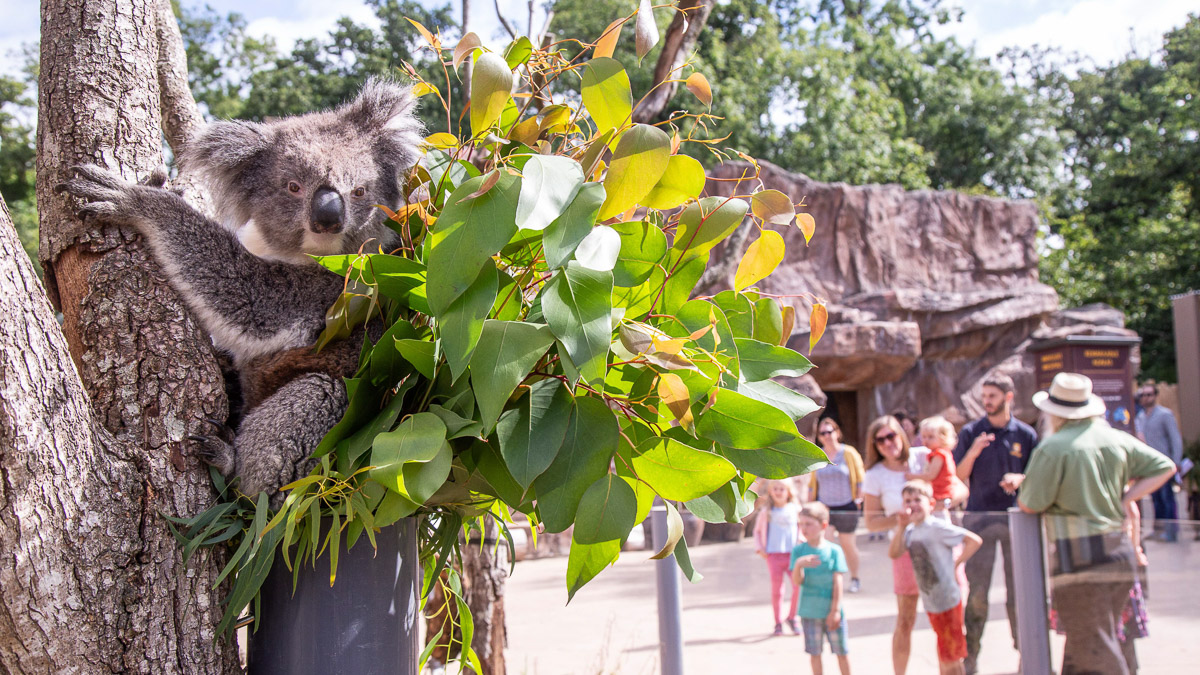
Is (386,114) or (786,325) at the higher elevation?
(386,114)

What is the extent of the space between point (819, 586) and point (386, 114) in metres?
3.67

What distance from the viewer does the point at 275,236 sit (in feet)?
6.66

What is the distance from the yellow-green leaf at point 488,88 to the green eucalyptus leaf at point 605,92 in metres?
0.12

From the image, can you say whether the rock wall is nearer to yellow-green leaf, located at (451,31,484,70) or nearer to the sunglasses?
the sunglasses

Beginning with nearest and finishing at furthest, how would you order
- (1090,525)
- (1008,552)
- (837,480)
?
(1090,525), (1008,552), (837,480)

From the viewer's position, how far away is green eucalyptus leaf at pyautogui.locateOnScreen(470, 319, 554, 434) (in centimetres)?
108

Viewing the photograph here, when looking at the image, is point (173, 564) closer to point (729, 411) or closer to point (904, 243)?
point (729, 411)

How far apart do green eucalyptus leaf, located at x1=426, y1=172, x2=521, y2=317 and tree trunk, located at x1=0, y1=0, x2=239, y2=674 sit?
1.94 feet

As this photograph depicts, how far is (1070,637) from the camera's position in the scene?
417cm

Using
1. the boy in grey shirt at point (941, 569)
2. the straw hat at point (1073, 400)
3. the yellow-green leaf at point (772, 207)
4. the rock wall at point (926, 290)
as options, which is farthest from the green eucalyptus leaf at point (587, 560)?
the rock wall at point (926, 290)

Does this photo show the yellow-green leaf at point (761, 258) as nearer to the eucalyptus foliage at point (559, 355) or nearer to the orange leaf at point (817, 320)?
the eucalyptus foliage at point (559, 355)

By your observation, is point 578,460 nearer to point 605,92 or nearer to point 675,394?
point 675,394

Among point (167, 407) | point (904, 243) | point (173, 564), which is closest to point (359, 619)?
point (173, 564)

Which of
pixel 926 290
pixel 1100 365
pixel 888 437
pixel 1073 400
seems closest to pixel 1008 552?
pixel 1073 400
